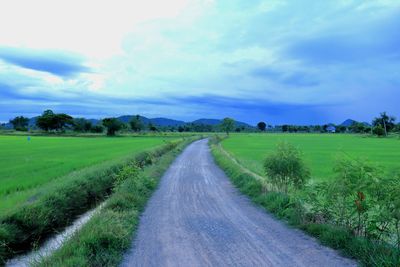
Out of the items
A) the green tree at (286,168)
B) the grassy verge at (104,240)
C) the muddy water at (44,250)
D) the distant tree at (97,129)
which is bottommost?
the muddy water at (44,250)

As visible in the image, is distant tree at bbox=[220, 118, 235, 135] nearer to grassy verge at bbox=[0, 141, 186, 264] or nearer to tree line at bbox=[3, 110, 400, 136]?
tree line at bbox=[3, 110, 400, 136]

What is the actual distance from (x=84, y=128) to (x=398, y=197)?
134252 mm

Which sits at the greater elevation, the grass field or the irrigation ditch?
the grass field

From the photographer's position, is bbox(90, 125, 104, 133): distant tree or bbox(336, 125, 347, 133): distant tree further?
bbox(336, 125, 347, 133): distant tree

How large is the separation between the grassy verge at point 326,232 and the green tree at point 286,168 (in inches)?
29.7

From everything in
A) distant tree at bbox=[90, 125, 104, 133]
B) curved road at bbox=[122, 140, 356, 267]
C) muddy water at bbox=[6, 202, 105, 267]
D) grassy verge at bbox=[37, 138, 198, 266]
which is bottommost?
muddy water at bbox=[6, 202, 105, 267]

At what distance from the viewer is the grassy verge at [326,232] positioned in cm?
616

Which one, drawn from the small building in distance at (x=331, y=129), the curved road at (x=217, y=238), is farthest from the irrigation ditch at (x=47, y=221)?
the small building in distance at (x=331, y=129)

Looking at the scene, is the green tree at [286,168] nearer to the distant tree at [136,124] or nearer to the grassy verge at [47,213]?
the grassy verge at [47,213]

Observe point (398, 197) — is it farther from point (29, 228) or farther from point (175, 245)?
point (29, 228)

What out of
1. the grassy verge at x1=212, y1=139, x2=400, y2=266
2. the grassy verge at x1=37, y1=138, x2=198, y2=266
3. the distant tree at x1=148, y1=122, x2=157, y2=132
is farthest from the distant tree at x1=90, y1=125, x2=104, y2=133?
the grassy verge at x1=37, y1=138, x2=198, y2=266

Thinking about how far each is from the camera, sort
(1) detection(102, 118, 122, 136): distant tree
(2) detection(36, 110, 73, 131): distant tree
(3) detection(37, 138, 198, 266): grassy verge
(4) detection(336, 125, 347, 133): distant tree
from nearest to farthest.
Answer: (3) detection(37, 138, 198, 266): grassy verge
(1) detection(102, 118, 122, 136): distant tree
(2) detection(36, 110, 73, 131): distant tree
(4) detection(336, 125, 347, 133): distant tree

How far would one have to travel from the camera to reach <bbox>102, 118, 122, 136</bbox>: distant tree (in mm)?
111938

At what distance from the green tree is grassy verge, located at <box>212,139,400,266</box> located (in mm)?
755
